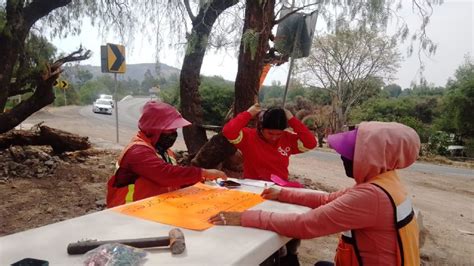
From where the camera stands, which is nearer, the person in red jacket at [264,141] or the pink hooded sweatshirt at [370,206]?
the pink hooded sweatshirt at [370,206]

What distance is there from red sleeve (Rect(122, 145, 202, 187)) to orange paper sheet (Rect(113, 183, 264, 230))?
8 cm

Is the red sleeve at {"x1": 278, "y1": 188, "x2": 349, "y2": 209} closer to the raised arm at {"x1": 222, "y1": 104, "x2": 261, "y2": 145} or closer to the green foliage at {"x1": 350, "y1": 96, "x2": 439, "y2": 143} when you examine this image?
the raised arm at {"x1": 222, "y1": 104, "x2": 261, "y2": 145}

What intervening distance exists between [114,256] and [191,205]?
80 cm

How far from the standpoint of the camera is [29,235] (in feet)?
5.21

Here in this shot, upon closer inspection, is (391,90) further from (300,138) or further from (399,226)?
(399,226)

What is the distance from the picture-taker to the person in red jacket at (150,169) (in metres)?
2.39

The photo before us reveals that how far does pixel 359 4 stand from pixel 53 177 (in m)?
4.88

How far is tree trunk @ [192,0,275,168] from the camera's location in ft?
13.5

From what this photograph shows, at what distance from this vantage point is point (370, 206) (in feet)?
5.40

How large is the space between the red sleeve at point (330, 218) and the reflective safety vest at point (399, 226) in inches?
2.8

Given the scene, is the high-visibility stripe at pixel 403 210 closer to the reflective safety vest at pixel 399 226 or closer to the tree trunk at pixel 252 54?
the reflective safety vest at pixel 399 226

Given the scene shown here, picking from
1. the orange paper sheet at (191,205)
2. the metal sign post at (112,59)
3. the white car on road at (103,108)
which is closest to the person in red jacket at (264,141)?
the orange paper sheet at (191,205)

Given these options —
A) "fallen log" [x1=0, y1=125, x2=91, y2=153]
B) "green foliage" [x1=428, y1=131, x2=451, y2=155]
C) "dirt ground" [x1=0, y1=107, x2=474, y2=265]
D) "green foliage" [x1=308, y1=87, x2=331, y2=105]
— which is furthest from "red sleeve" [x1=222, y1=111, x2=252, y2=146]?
"green foliage" [x1=308, y1=87, x2=331, y2=105]

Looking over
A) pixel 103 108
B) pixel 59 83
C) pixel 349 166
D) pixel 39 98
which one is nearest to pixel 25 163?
pixel 39 98
